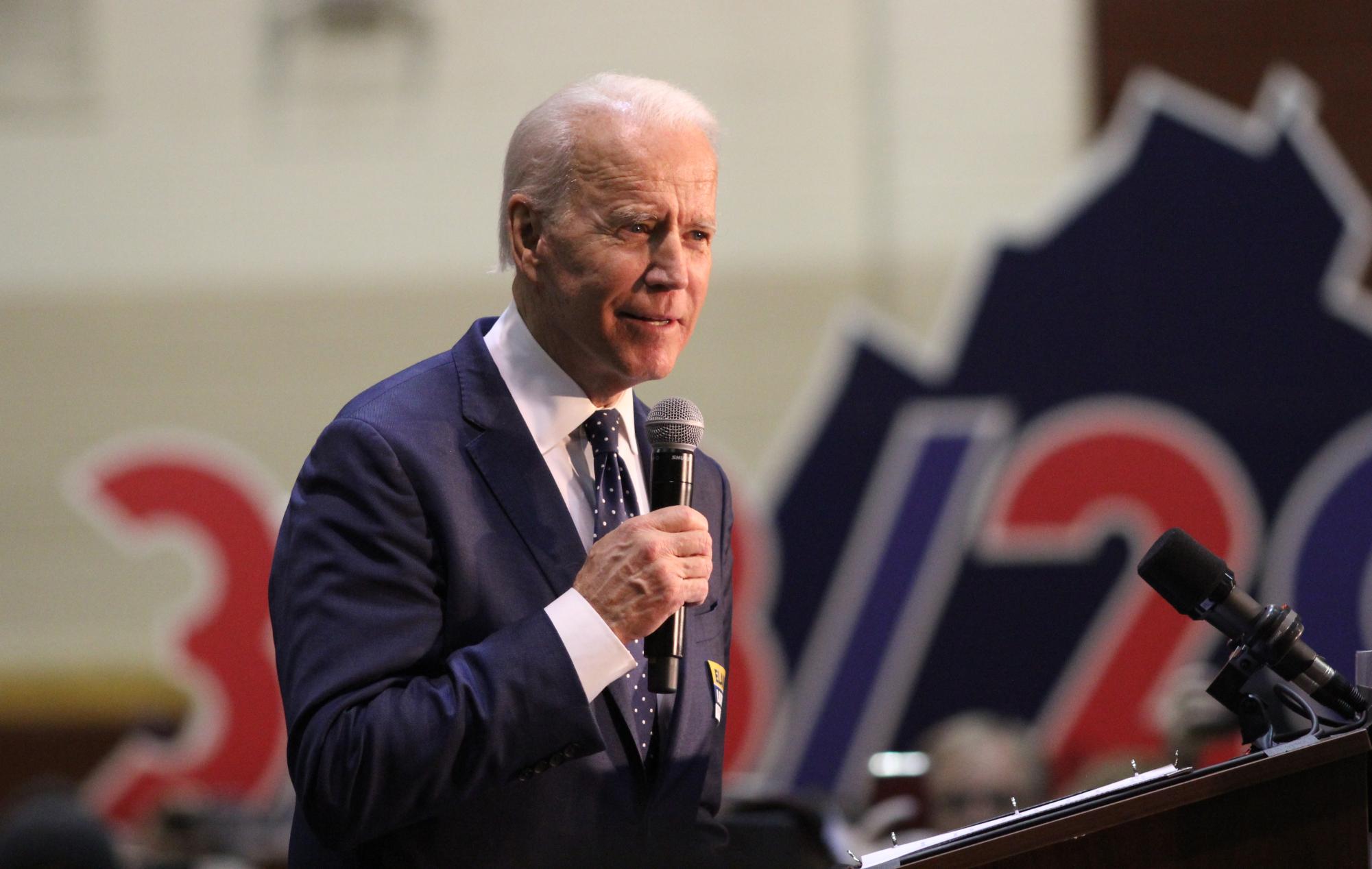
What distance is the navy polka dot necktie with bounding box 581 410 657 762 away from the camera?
4.90ft

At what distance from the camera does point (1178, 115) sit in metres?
5.04

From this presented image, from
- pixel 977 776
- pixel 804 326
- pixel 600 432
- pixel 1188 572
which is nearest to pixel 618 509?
pixel 600 432

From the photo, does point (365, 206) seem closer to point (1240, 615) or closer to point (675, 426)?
point (675, 426)

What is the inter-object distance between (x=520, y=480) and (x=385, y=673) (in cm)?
25

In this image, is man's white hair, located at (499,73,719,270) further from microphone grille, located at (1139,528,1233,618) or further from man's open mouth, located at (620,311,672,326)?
microphone grille, located at (1139,528,1233,618)

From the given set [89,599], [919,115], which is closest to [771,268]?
[919,115]

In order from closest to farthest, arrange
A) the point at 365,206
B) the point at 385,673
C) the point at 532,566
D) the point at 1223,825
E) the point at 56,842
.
→ the point at 1223,825 < the point at 385,673 < the point at 532,566 < the point at 56,842 < the point at 365,206

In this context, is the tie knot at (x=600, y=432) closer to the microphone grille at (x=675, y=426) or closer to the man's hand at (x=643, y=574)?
the microphone grille at (x=675, y=426)

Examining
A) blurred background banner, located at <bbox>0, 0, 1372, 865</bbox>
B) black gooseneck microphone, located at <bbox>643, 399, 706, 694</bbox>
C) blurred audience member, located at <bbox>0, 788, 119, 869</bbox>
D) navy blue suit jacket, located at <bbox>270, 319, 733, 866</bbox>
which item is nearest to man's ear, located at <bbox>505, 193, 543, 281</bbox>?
navy blue suit jacket, located at <bbox>270, 319, 733, 866</bbox>

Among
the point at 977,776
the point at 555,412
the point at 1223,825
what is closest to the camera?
the point at 1223,825

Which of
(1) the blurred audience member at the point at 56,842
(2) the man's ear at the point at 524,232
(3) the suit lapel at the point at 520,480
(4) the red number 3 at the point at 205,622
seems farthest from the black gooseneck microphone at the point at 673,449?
(4) the red number 3 at the point at 205,622

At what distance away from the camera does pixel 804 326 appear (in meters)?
4.99

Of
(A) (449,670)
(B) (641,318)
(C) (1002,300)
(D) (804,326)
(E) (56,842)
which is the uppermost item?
(B) (641,318)

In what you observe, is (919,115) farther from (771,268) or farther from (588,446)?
(588,446)
